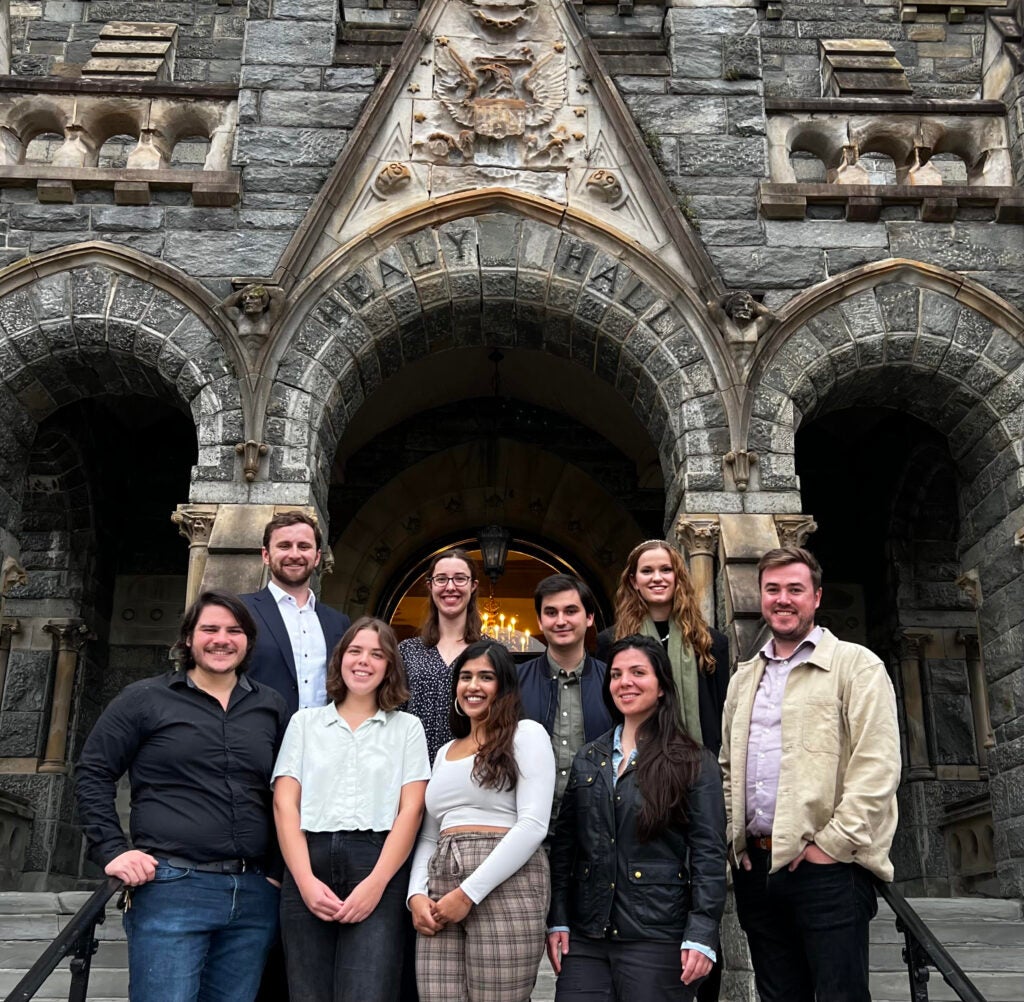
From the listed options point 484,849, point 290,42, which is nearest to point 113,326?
point 290,42

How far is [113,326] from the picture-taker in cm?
649

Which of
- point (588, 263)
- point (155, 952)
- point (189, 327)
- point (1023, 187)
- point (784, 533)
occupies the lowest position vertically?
point (155, 952)

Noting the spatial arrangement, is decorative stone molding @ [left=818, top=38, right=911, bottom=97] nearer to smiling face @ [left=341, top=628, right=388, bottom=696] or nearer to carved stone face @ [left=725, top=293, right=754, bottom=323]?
carved stone face @ [left=725, top=293, right=754, bottom=323]

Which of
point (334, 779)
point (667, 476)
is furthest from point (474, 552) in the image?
point (334, 779)

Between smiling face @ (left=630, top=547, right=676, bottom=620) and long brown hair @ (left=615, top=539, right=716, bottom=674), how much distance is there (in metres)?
0.01

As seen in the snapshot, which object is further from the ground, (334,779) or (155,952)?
(334,779)

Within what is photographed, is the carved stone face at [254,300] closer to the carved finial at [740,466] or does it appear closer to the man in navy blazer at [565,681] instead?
the carved finial at [740,466]

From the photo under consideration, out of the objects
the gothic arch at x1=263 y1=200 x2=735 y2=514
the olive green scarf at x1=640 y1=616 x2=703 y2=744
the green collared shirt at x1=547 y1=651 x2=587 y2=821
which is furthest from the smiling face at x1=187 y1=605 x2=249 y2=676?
the gothic arch at x1=263 y1=200 x2=735 y2=514

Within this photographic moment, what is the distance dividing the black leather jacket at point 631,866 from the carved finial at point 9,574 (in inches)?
186

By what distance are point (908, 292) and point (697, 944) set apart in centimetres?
487

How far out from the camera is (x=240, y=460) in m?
6.20

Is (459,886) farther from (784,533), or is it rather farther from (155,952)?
(784,533)

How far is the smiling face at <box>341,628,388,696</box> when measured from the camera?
3.33 m

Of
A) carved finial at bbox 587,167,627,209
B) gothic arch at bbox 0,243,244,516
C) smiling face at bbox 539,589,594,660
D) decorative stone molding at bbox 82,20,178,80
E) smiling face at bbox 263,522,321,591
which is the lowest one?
smiling face at bbox 539,589,594,660
